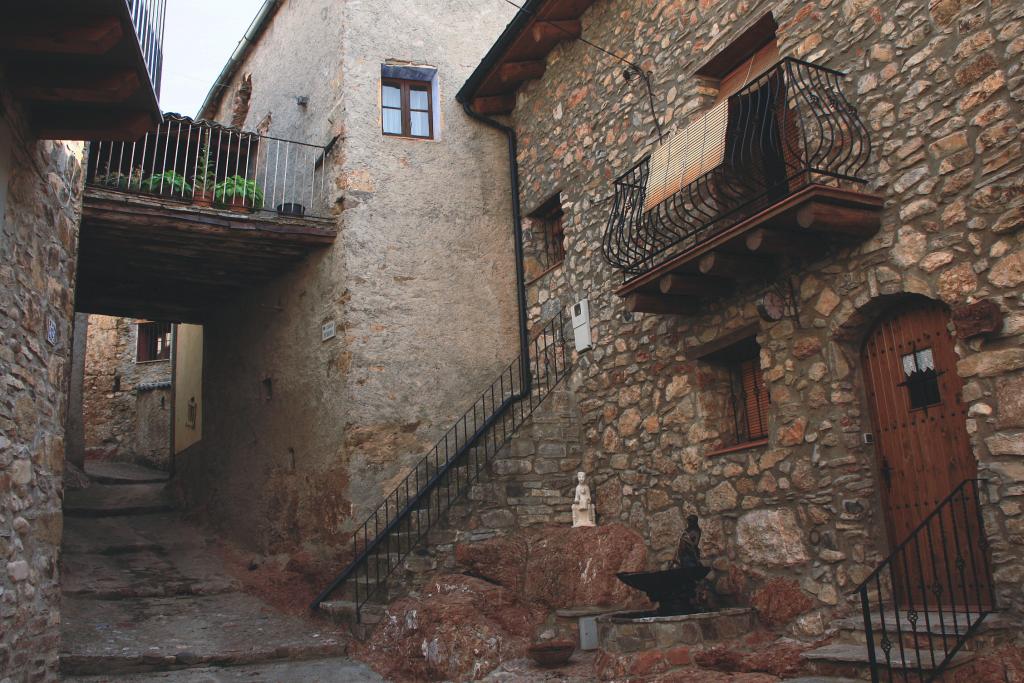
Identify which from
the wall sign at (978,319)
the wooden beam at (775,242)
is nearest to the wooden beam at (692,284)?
the wooden beam at (775,242)

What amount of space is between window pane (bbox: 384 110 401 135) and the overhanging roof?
79 cm

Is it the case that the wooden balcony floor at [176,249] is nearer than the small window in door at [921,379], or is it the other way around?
the small window in door at [921,379]

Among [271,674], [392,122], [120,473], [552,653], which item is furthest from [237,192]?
[120,473]

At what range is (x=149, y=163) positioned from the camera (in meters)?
11.1

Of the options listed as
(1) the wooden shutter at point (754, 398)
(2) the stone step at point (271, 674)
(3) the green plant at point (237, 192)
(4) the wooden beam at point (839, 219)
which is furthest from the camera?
(3) the green plant at point (237, 192)

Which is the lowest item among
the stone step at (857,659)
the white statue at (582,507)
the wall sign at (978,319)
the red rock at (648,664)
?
the red rock at (648,664)

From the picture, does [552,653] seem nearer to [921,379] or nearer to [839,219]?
[921,379]

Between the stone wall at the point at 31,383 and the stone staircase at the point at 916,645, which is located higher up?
the stone wall at the point at 31,383

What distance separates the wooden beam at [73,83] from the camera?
5094mm

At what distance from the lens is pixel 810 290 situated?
6406mm

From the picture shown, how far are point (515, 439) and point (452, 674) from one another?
258 cm

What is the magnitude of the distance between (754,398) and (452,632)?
3.17 m

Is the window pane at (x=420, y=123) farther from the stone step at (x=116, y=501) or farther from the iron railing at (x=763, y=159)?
the stone step at (x=116, y=501)

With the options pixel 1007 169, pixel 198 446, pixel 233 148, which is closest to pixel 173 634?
pixel 198 446
